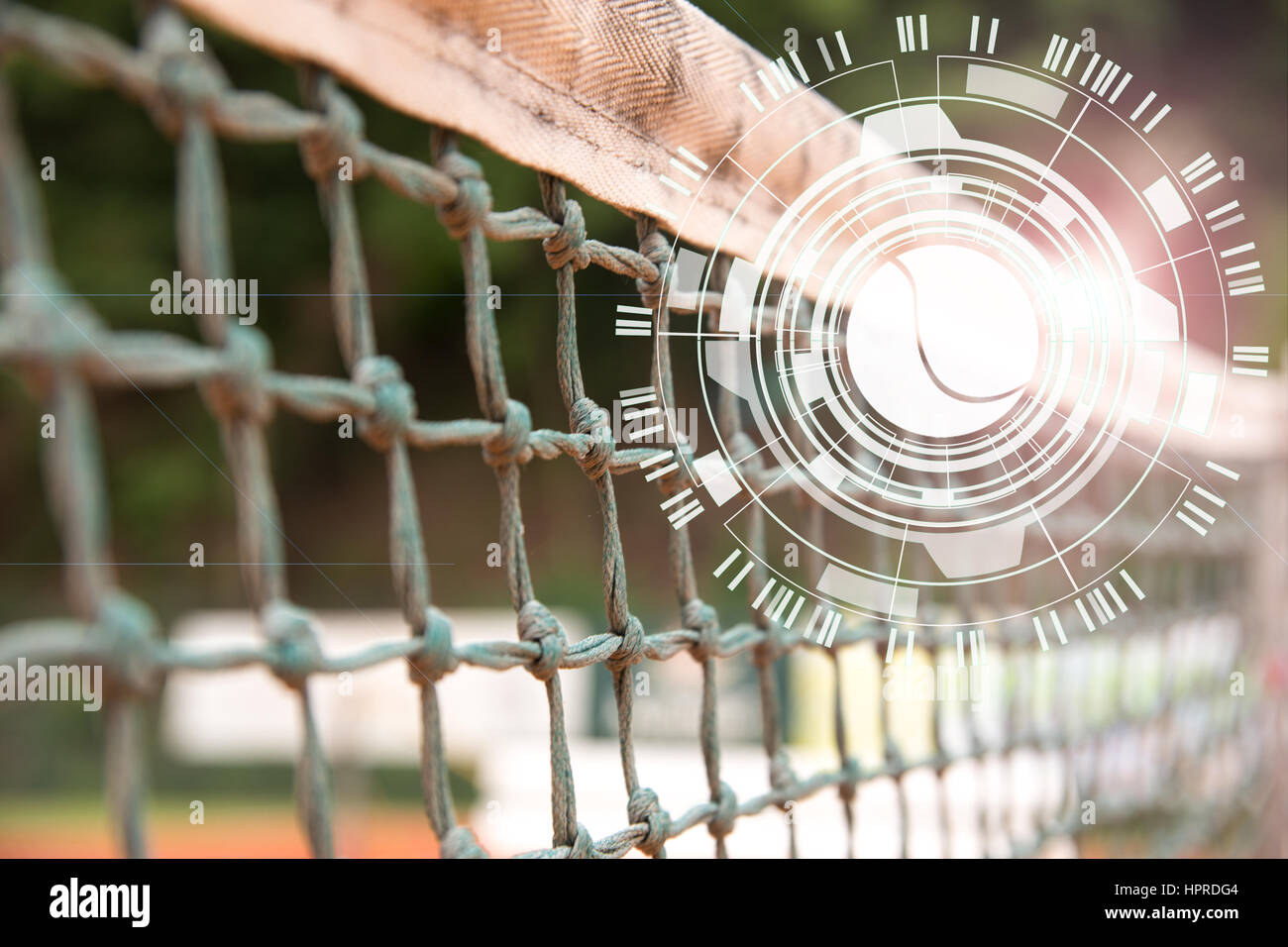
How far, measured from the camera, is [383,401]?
0.31 meters

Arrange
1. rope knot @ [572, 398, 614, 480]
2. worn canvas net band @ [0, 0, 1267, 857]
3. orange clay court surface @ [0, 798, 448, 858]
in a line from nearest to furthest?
worn canvas net band @ [0, 0, 1267, 857] < rope knot @ [572, 398, 614, 480] < orange clay court surface @ [0, 798, 448, 858]

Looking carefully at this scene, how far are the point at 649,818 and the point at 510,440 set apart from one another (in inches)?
6.6

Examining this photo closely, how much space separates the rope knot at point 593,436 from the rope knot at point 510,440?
0.16ft

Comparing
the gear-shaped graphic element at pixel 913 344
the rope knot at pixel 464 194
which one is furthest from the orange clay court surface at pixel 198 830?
the rope knot at pixel 464 194

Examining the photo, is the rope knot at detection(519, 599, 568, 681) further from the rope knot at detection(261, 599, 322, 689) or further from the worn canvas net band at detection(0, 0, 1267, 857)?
the rope knot at detection(261, 599, 322, 689)

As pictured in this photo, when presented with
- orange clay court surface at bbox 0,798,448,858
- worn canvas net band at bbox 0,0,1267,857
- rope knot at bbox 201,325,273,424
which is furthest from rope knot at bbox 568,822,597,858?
orange clay court surface at bbox 0,798,448,858

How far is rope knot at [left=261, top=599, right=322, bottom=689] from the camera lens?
268 millimetres

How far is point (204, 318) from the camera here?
25cm

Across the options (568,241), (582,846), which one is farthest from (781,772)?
(568,241)

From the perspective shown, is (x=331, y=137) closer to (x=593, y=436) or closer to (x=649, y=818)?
(x=593, y=436)

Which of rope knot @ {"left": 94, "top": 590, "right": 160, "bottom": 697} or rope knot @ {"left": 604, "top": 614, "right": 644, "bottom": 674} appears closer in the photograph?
rope knot @ {"left": 94, "top": 590, "right": 160, "bottom": 697}

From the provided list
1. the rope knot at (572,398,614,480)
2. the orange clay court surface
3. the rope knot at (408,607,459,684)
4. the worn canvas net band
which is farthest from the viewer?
the orange clay court surface

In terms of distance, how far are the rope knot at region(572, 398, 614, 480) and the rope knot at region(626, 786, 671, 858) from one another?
13cm

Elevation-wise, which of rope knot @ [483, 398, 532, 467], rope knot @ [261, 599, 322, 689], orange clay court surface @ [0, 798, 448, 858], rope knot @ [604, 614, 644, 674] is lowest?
orange clay court surface @ [0, 798, 448, 858]
